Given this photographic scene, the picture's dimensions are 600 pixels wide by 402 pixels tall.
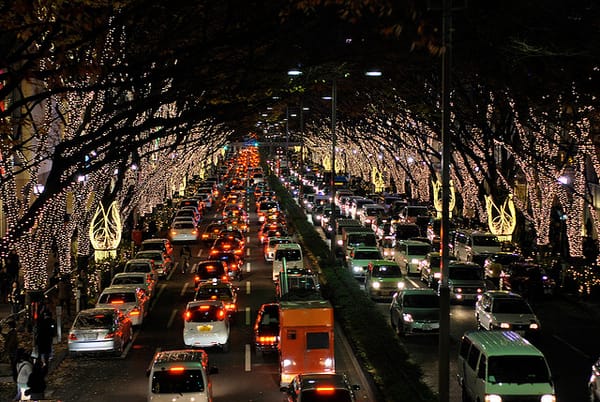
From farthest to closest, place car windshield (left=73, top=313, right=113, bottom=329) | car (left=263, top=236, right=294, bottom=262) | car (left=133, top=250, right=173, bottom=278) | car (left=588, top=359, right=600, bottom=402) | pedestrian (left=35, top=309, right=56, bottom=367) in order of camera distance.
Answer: car (left=263, top=236, right=294, bottom=262), car (left=133, top=250, right=173, bottom=278), car windshield (left=73, top=313, right=113, bottom=329), pedestrian (left=35, top=309, right=56, bottom=367), car (left=588, top=359, right=600, bottom=402)

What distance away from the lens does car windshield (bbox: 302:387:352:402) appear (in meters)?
18.1

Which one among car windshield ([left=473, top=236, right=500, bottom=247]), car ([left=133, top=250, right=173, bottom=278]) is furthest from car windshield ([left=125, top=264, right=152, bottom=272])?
car windshield ([left=473, top=236, right=500, bottom=247])

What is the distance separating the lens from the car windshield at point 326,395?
59.4ft

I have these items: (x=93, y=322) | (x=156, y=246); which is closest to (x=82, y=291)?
(x=93, y=322)

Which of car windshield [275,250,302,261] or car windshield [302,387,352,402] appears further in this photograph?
car windshield [275,250,302,261]

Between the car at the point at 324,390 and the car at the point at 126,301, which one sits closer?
the car at the point at 324,390

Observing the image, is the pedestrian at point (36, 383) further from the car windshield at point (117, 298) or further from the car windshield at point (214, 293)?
the car windshield at point (214, 293)

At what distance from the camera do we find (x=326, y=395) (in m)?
18.2

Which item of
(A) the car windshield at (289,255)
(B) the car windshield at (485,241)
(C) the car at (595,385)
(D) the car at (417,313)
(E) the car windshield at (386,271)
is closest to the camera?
(C) the car at (595,385)

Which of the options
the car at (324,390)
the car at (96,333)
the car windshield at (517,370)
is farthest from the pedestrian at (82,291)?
the car windshield at (517,370)

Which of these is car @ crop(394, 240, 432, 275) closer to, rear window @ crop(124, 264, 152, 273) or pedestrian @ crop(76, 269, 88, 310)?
rear window @ crop(124, 264, 152, 273)

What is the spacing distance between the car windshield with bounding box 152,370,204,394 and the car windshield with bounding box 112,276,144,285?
16.9 m

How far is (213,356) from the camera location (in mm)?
28078

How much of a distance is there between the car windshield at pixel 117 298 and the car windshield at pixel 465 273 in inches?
467
